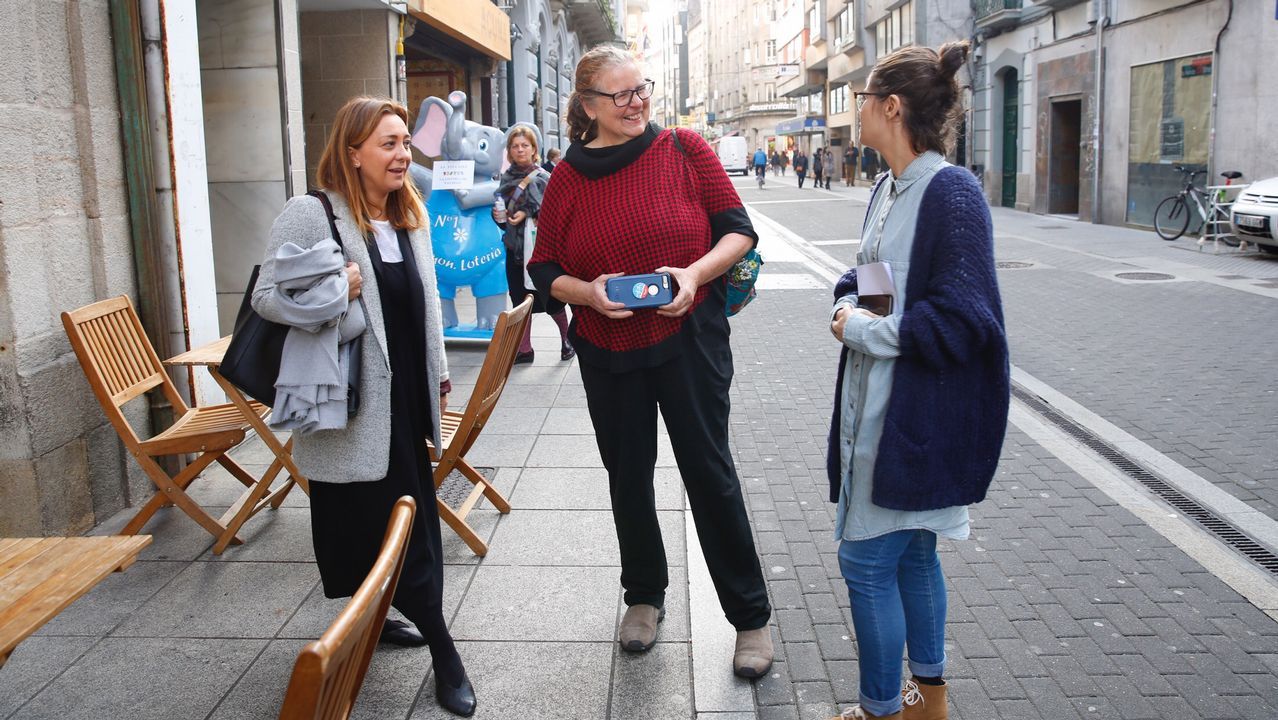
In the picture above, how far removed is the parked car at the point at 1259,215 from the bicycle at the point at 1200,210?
14.6 inches

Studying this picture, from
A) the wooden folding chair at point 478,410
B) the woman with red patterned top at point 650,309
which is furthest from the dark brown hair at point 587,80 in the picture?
the wooden folding chair at point 478,410

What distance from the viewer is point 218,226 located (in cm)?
736

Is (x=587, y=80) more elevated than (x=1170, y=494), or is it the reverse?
(x=587, y=80)

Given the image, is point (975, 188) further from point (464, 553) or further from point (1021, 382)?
point (1021, 382)

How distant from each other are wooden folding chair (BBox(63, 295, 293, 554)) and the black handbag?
1.42m

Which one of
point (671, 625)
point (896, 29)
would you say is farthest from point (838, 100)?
point (671, 625)

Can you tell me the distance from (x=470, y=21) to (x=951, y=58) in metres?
10.9

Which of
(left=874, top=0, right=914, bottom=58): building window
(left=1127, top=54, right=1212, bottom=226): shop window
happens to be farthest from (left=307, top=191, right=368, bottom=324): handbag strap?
(left=874, top=0, right=914, bottom=58): building window

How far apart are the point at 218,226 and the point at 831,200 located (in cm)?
2766

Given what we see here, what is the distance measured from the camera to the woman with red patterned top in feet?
10.8

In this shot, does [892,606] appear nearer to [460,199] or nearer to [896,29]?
[460,199]

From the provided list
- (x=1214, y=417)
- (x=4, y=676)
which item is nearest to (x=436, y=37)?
(x=1214, y=417)

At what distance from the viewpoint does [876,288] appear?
2797 mm

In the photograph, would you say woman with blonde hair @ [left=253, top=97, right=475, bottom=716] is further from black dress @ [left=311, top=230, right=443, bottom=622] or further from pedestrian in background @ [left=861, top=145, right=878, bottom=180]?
pedestrian in background @ [left=861, top=145, right=878, bottom=180]
